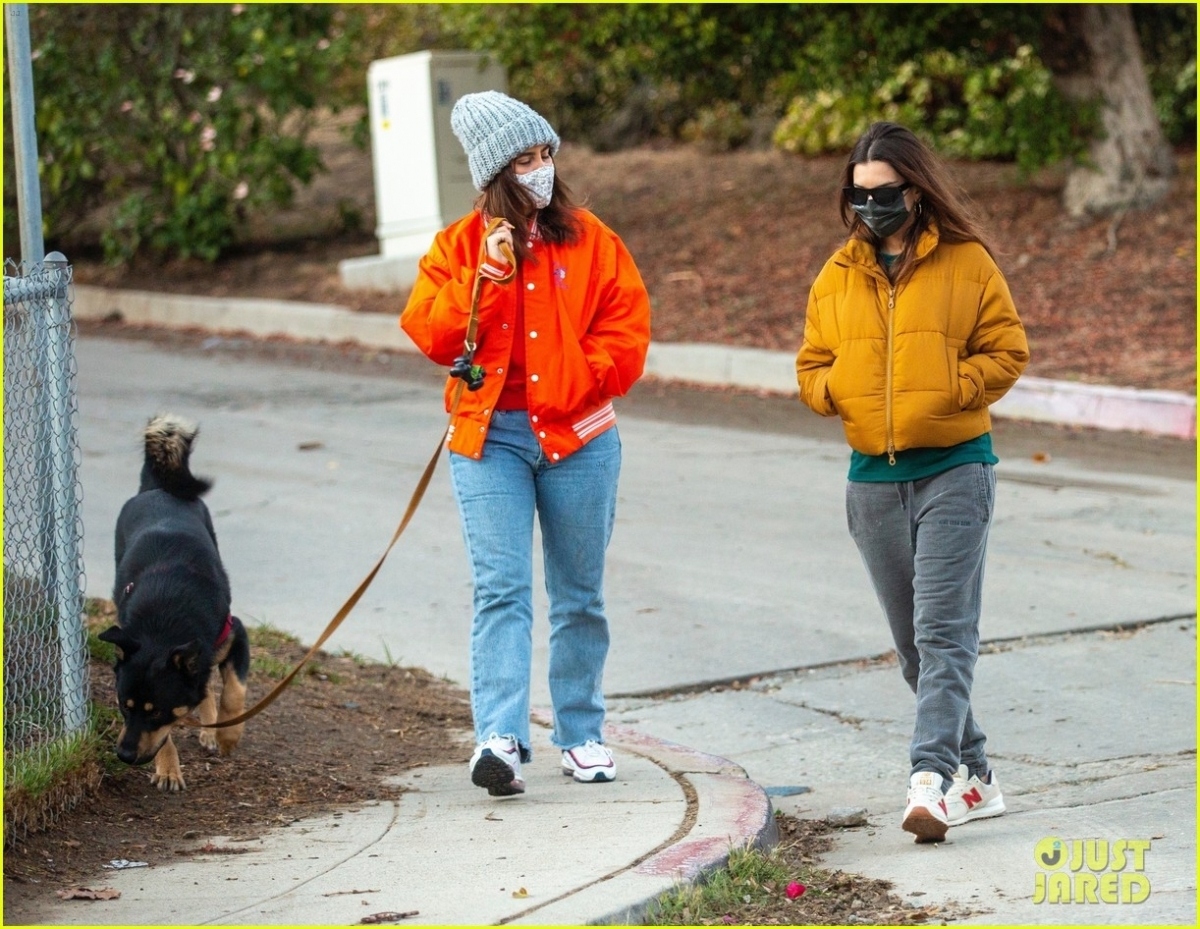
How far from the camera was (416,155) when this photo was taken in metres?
17.2

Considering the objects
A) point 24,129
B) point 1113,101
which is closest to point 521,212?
point 24,129

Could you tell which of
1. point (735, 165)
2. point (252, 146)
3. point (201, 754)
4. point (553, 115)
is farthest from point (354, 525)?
point (553, 115)

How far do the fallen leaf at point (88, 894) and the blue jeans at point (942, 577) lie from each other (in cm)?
207

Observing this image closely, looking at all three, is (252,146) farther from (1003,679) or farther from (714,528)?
(1003,679)

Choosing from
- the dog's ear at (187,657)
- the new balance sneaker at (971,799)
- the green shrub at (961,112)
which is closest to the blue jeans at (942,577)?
the new balance sneaker at (971,799)

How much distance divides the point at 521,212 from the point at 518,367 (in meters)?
0.44

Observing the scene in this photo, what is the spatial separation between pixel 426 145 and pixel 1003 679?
1204 centimetres

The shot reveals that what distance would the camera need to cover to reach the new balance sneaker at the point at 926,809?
437 cm

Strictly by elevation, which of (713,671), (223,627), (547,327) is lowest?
(713,671)

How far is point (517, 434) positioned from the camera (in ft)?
15.7

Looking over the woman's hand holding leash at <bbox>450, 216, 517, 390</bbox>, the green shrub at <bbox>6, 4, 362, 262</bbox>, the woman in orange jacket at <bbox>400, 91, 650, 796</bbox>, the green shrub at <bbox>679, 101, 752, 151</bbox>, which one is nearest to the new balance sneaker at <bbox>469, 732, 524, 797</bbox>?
the woman in orange jacket at <bbox>400, 91, 650, 796</bbox>

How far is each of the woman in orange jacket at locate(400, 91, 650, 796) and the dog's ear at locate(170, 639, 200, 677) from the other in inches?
32.3

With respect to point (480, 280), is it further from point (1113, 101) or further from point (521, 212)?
point (1113, 101)

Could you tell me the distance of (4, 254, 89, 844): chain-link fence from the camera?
4.79 meters
